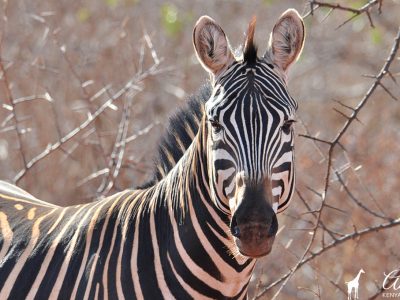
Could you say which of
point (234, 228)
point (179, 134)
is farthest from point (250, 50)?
point (234, 228)

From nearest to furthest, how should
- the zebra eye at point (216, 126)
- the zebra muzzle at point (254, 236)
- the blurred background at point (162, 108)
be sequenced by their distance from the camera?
the zebra muzzle at point (254, 236), the zebra eye at point (216, 126), the blurred background at point (162, 108)

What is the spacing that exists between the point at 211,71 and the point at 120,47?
19.7 ft

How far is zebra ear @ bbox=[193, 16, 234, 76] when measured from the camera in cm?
449

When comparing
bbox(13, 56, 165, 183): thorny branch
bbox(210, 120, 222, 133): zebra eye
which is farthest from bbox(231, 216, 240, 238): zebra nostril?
bbox(13, 56, 165, 183): thorny branch

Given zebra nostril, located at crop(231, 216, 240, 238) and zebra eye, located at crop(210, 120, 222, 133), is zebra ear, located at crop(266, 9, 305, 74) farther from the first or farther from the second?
zebra nostril, located at crop(231, 216, 240, 238)

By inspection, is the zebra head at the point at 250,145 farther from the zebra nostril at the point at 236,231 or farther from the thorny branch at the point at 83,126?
the thorny branch at the point at 83,126

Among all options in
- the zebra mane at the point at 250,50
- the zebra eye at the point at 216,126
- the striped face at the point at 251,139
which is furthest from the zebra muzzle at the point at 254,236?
the zebra mane at the point at 250,50

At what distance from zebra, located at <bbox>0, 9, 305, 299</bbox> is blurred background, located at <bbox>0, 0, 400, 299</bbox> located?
2.21 meters

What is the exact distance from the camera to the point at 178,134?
495 centimetres

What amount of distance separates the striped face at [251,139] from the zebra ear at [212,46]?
0.23 metres

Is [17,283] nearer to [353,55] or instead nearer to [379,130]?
[379,130]

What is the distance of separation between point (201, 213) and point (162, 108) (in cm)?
683

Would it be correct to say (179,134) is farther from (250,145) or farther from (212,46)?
(250,145)

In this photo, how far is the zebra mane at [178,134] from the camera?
4871mm
